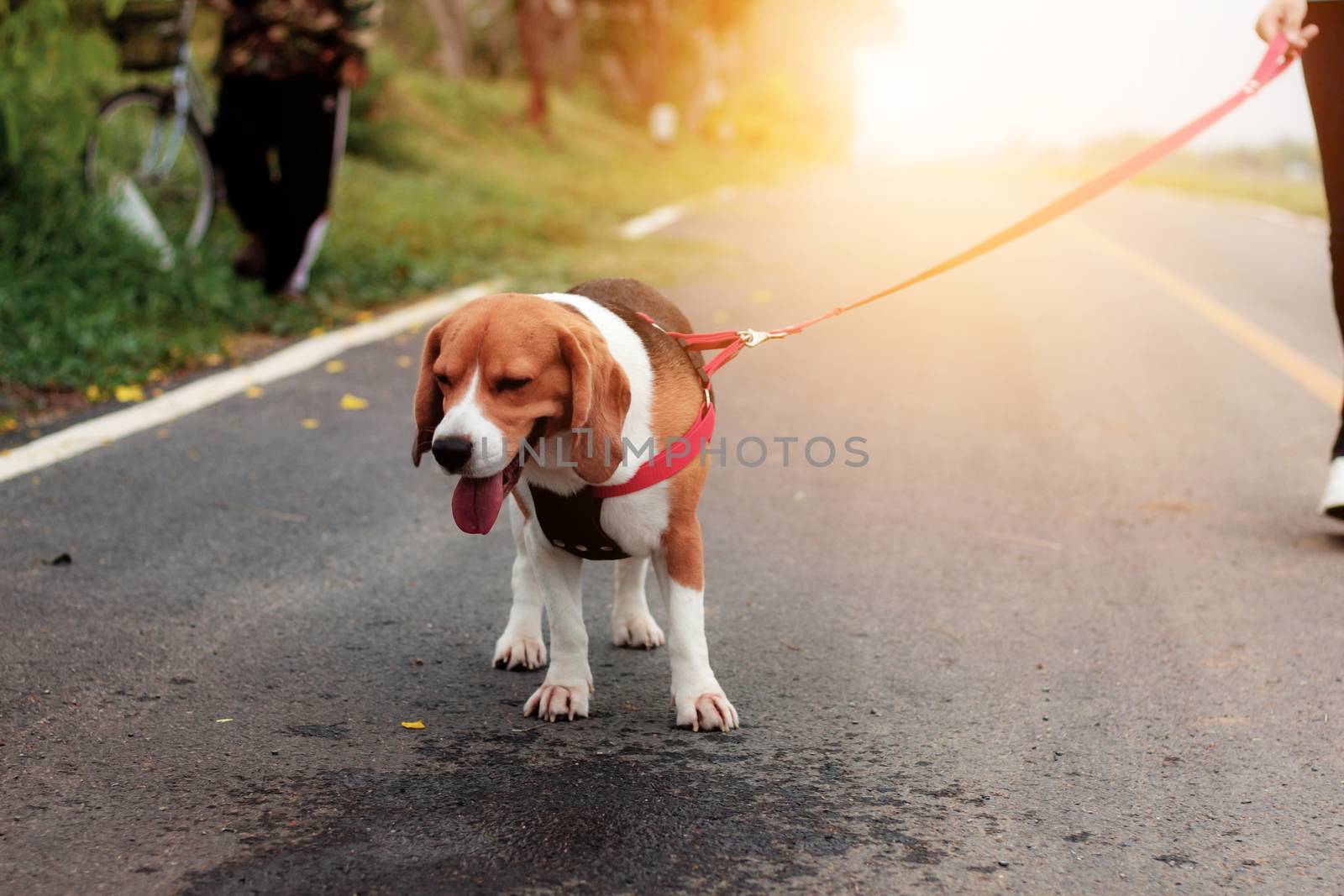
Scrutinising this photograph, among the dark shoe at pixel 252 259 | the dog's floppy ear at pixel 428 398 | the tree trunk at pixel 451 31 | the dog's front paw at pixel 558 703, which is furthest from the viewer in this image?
the tree trunk at pixel 451 31

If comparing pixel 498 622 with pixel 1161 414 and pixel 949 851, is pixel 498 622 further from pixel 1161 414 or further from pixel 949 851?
pixel 1161 414

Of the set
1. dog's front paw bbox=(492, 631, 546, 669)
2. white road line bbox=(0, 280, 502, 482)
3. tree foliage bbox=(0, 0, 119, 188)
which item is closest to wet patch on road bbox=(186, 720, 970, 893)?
dog's front paw bbox=(492, 631, 546, 669)

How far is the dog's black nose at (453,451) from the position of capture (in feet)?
9.14

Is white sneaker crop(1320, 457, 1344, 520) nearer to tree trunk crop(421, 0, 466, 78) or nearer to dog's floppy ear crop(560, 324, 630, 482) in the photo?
dog's floppy ear crop(560, 324, 630, 482)

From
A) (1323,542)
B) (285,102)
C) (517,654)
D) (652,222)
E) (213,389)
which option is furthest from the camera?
(652,222)

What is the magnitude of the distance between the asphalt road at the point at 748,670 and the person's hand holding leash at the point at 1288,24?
1648mm

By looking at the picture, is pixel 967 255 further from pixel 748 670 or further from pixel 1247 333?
pixel 1247 333

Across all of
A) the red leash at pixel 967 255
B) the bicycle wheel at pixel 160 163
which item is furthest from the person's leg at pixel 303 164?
the red leash at pixel 967 255

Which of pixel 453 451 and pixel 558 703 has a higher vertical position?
pixel 453 451

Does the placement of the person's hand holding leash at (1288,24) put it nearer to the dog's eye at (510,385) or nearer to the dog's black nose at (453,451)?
the dog's eye at (510,385)

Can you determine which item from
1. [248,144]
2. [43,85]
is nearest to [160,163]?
[248,144]

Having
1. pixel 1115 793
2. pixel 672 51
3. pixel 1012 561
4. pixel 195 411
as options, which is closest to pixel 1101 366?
pixel 1012 561

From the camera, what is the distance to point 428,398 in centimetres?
306

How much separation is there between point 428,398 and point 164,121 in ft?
20.0
